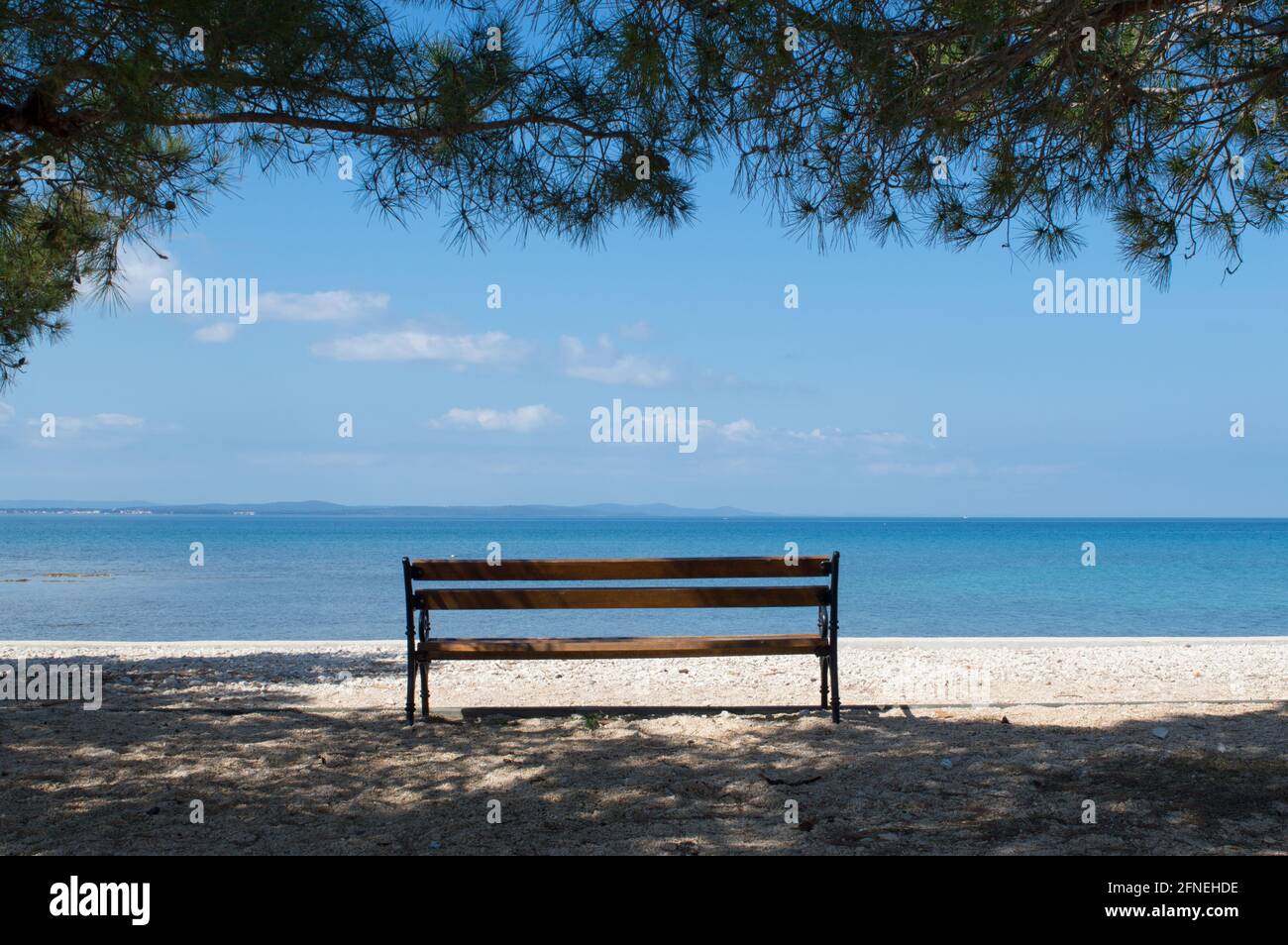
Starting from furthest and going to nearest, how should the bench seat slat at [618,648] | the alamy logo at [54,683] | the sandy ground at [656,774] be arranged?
1. the alamy logo at [54,683]
2. the bench seat slat at [618,648]
3. the sandy ground at [656,774]

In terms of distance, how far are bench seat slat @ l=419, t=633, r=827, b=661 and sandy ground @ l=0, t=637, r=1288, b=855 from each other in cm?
36

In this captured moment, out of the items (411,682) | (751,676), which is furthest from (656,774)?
(751,676)

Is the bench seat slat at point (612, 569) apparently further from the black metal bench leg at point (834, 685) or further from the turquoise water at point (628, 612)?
the turquoise water at point (628, 612)

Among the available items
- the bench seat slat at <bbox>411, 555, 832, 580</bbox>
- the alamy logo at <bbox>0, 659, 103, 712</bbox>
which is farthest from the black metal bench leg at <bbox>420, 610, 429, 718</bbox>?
the alamy logo at <bbox>0, 659, 103, 712</bbox>

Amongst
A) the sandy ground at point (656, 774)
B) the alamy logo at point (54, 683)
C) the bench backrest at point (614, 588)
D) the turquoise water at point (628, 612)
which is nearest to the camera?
the sandy ground at point (656, 774)

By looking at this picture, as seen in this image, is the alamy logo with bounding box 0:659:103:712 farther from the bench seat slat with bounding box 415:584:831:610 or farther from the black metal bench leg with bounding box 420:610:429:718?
the bench seat slat with bounding box 415:584:831:610

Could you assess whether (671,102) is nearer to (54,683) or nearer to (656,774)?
(656,774)

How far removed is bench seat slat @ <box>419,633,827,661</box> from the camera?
505 cm

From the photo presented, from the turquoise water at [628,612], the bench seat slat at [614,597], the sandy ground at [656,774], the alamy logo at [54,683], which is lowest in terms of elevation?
the turquoise water at [628,612]

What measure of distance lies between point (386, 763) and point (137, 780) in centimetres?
99

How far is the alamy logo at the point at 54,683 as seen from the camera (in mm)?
6020

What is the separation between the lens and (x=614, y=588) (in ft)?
17.3

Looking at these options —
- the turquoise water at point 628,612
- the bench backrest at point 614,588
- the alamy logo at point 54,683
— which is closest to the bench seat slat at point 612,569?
the bench backrest at point 614,588

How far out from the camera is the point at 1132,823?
3.44 metres
